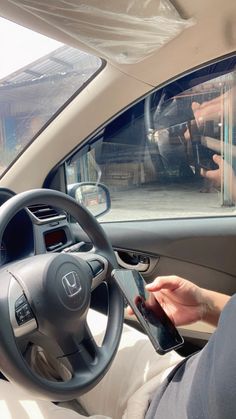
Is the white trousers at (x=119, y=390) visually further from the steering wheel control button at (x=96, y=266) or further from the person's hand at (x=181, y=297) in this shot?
the steering wheel control button at (x=96, y=266)

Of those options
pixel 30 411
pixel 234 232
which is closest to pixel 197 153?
pixel 234 232

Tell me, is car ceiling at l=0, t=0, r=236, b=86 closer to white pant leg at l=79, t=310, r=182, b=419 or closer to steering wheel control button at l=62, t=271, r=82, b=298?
steering wheel control button at l=62, t=271, r=82, b=298

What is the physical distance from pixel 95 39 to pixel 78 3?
24cm

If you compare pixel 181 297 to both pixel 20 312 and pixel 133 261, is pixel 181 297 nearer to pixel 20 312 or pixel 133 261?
pixel 20 312

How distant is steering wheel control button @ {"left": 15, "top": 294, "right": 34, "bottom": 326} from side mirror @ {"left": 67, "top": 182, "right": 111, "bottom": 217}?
123 cm

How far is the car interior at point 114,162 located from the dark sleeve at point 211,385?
227 mm

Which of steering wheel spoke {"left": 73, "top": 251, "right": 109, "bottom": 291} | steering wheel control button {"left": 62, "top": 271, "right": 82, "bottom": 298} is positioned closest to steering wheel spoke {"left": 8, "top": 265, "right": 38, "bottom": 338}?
steering wheel control button {"left": 62, "top": 271, "right": 82, "bottom": 298}

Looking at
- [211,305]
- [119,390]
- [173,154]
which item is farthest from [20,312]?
[173,154]

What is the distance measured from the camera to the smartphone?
3.69 feet

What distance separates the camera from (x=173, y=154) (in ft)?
6.82

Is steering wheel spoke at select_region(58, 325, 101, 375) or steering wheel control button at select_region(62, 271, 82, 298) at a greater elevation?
steering wheel control button at select_region(62, 271, 82, 298)

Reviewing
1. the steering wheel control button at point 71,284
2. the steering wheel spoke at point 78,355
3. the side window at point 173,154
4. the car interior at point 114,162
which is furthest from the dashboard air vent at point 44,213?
the side window at point 173,154

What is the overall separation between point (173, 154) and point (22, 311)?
4.13 feet

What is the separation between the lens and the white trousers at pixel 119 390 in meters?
1.13
